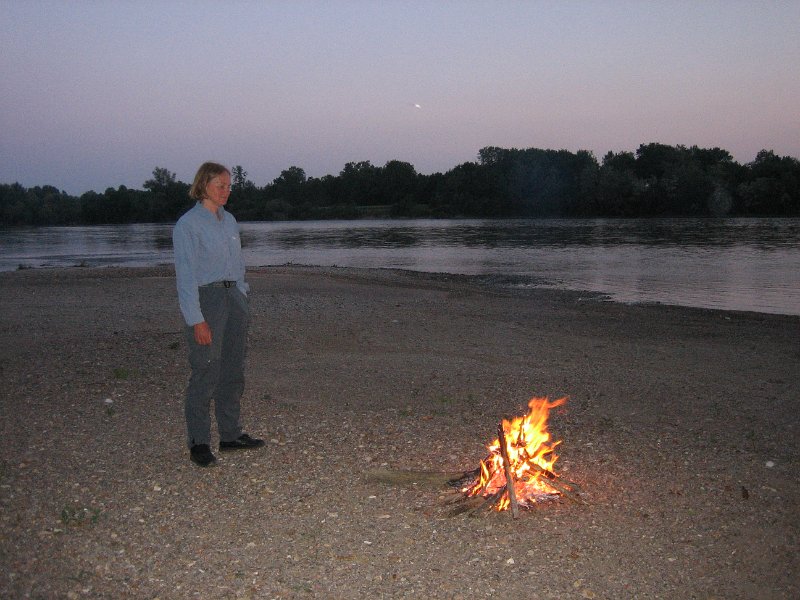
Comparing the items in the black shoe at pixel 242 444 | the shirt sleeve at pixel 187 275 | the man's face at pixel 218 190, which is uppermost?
the man's face at pixel 218 190

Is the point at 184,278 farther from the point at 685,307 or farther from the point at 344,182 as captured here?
the point at 344,182

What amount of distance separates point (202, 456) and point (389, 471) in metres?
1.44

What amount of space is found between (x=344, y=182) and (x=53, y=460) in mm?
154510

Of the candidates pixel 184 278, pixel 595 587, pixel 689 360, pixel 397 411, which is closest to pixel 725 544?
pixel 595 587

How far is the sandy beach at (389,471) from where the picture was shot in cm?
428

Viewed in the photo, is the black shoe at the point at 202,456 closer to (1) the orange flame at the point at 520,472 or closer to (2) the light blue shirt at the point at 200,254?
(2) the light blue shirt at the point at 200,254

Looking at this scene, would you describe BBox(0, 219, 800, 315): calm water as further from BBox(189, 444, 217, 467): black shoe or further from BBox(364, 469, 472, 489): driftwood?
BBox(189, 444, 217, 467): black shoe

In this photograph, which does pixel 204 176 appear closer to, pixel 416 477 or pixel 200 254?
pixel 200 254

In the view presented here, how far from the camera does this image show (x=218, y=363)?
5.59 meters

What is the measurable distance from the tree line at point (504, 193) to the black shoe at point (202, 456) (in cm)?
9499

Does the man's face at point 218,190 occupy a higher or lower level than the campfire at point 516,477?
higher

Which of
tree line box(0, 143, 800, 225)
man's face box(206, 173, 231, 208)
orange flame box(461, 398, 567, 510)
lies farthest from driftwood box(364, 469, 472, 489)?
tree line box(0, 143, 800, 225)

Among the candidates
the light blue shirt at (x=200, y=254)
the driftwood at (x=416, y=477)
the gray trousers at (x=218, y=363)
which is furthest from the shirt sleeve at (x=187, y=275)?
the driftwood at (x=416, y=477)

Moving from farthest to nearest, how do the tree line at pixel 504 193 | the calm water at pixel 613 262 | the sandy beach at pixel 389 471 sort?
the tree line at pixel 504 193, the calm water at pixel 613 262, the sandy beach at pixel 389 471
